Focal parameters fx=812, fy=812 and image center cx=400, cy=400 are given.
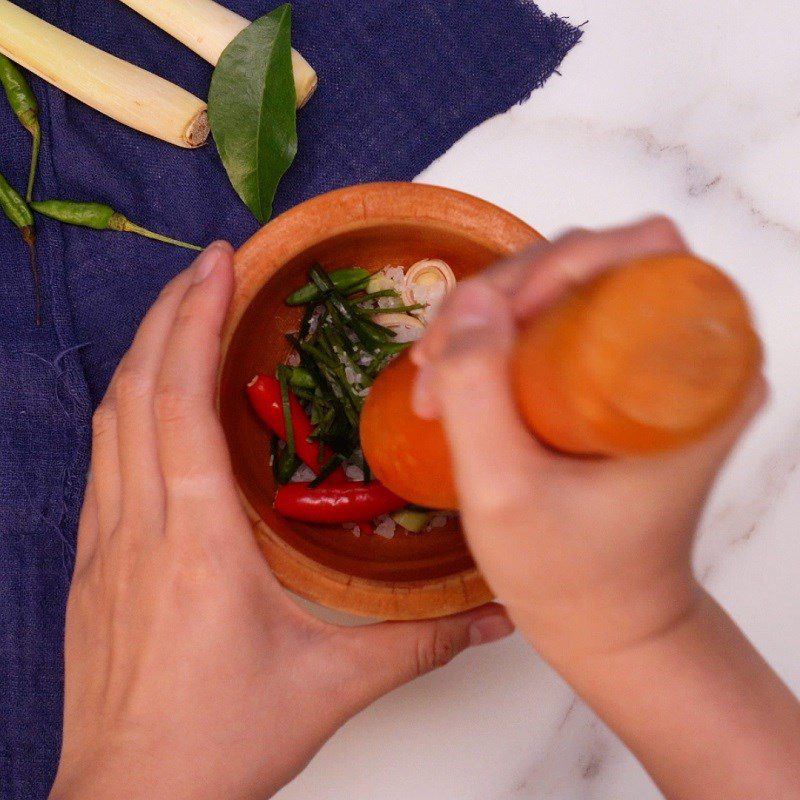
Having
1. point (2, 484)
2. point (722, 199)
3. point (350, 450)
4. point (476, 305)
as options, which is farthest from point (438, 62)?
point (2, 484)

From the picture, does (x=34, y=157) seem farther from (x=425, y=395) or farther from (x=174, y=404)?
(x=425, y=395)

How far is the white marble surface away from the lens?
144 cm

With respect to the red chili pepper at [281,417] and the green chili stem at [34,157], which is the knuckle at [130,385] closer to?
the red chili pepper at [281,417]

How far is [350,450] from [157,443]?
0.32m

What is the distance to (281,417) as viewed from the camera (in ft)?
4.04

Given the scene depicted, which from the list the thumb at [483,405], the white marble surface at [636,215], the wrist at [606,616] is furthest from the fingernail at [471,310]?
the white marble surface at [636,215]

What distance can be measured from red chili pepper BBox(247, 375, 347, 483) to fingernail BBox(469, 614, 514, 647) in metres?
0.31

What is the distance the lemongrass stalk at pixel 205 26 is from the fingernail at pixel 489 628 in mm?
960

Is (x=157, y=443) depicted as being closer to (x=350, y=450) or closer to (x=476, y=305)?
(x=350, y=450)

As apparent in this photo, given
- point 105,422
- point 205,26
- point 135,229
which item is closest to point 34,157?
point 135,229

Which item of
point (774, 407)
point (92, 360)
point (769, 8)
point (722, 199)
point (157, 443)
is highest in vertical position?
point (769, 8)

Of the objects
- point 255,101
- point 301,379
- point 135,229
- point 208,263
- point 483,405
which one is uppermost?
point 483,405

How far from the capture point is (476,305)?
0.66 metres

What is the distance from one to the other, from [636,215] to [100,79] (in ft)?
3.24
